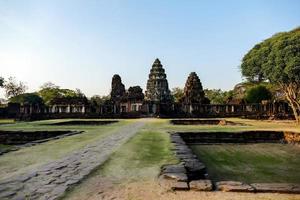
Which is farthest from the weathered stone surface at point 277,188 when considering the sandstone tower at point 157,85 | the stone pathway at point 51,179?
the sandstone tower at point 157,85

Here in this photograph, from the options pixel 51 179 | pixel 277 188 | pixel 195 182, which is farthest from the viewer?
pixel 51 179

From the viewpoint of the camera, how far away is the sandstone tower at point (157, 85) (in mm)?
44719

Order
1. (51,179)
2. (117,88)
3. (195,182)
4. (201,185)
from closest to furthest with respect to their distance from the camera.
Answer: (201,185)
(195,182)
(51,179)
(117,88)

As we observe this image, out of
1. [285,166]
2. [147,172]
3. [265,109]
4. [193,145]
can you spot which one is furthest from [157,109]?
[147,172]

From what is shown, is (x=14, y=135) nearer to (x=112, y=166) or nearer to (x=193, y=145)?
(x=193, y=145)

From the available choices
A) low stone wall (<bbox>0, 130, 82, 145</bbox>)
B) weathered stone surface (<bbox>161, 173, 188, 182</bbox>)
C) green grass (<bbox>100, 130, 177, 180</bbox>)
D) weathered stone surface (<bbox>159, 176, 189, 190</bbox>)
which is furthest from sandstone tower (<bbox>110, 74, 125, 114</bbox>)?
weathered stone surface (<bbox>159, 176, 189, 190</bbox>)

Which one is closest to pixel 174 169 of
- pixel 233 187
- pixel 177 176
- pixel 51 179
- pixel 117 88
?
pixel 177 176

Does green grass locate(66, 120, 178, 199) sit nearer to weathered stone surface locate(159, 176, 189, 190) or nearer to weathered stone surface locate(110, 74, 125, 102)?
weathered stone surface locate(159, 176, 189, 190)

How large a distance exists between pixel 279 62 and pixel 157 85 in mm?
24522

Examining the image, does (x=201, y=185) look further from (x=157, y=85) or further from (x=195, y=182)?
(x=157, y=85)

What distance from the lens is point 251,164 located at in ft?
27.6

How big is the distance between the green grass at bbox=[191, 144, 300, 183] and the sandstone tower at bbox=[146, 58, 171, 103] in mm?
32574

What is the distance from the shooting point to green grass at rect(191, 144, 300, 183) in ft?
22.0

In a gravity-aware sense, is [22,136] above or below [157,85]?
below
